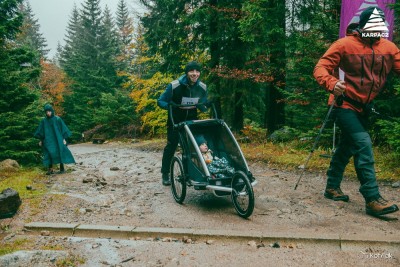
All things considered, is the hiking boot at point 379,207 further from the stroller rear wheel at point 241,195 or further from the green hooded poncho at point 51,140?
the green hooded poncho at point 51,140

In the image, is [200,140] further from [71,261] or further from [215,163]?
[71,261]

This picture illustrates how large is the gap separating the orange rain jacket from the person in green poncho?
24.0 feet

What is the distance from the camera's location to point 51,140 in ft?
31.6

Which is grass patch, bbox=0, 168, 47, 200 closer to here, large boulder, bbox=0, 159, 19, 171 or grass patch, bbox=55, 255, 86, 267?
large boulder, bbox=0, 159, 19, 171

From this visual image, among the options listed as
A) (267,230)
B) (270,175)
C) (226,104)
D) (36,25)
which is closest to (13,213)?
(267,230)

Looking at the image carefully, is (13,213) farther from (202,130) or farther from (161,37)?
(161,37)

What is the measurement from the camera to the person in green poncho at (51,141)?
376 inches

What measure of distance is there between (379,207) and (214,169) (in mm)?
2380

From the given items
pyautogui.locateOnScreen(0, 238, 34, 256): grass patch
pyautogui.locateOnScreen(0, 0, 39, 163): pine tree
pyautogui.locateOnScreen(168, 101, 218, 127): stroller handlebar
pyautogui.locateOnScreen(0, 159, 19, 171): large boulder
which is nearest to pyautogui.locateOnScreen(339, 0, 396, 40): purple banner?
pyautogui.locateOnScreen(168, 101, 218, 127): stroller handlebar

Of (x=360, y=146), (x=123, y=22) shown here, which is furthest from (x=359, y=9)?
(x=123, y=22)

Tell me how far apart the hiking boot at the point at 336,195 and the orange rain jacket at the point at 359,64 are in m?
Answer: 1.55

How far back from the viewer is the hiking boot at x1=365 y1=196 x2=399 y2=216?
15.2ft

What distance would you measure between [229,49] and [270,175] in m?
8.12

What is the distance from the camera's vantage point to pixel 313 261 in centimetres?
373
